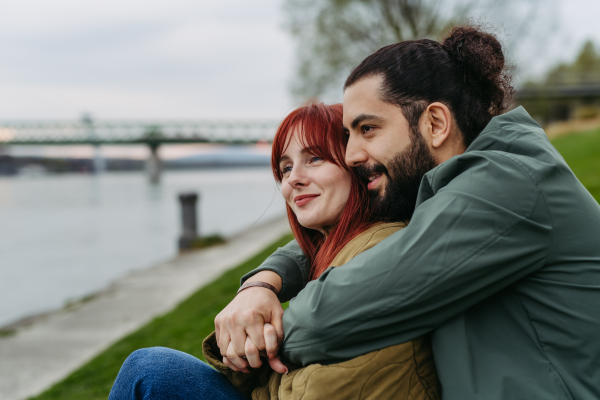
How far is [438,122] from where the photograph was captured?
1641 millimetres

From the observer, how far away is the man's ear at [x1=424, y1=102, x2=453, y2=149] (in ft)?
5.34

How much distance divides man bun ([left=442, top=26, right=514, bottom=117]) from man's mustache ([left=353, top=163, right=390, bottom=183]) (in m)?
0.44

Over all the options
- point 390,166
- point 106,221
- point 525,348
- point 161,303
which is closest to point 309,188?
point 390,166

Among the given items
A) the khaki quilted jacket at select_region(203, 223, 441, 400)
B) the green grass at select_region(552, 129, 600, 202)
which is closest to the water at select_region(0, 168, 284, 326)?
the khaki quilted jacket at select_region(203, 223, 441, 400)

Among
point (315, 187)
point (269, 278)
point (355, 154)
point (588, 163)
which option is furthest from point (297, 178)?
point (588, 163)

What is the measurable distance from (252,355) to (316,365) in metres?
0.30

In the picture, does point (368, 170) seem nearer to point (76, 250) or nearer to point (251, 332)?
point (251, 332)

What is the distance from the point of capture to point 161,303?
6.91 metres

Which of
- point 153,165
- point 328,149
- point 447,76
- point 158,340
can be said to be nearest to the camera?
point 447,76

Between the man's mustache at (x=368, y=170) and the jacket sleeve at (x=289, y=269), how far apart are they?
1.66 feet

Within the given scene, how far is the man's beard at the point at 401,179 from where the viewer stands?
65.1 inches

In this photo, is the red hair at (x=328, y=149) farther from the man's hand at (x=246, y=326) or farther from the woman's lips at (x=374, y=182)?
the man's hand at (x=246, y=326)

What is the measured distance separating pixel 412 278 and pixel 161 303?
20.8ft

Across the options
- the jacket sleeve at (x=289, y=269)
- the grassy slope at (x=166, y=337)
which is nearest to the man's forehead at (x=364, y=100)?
the jacket sleeve at (x=289, y=269)
